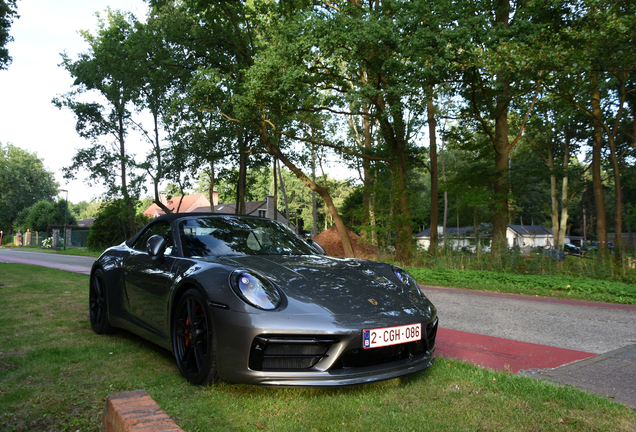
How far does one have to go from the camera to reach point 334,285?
3.40 meters

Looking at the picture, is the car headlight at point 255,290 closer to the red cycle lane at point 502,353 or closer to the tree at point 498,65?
the red cycle lane at point 502,353

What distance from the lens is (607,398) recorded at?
3.09m

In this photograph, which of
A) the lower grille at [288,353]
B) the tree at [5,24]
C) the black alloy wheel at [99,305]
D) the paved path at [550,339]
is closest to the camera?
the lower grille at [288,353]

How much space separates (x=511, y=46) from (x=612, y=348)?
9708mm

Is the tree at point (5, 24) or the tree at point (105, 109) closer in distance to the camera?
the tree at point (5, 24)

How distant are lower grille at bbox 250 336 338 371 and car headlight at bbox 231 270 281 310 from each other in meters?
0.24

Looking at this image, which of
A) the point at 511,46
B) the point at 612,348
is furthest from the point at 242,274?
the point at 511,46

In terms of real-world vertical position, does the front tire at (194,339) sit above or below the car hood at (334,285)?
below

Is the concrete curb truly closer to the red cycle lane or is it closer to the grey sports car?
the red cycle lane

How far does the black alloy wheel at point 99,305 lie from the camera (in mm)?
5027

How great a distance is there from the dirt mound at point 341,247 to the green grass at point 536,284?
6.50 metres

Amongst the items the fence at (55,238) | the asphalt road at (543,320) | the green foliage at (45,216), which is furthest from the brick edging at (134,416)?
the green foliage at (45,216)

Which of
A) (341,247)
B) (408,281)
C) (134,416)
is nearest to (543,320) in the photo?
(408,281)

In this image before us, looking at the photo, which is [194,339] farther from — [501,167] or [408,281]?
[501,167]
